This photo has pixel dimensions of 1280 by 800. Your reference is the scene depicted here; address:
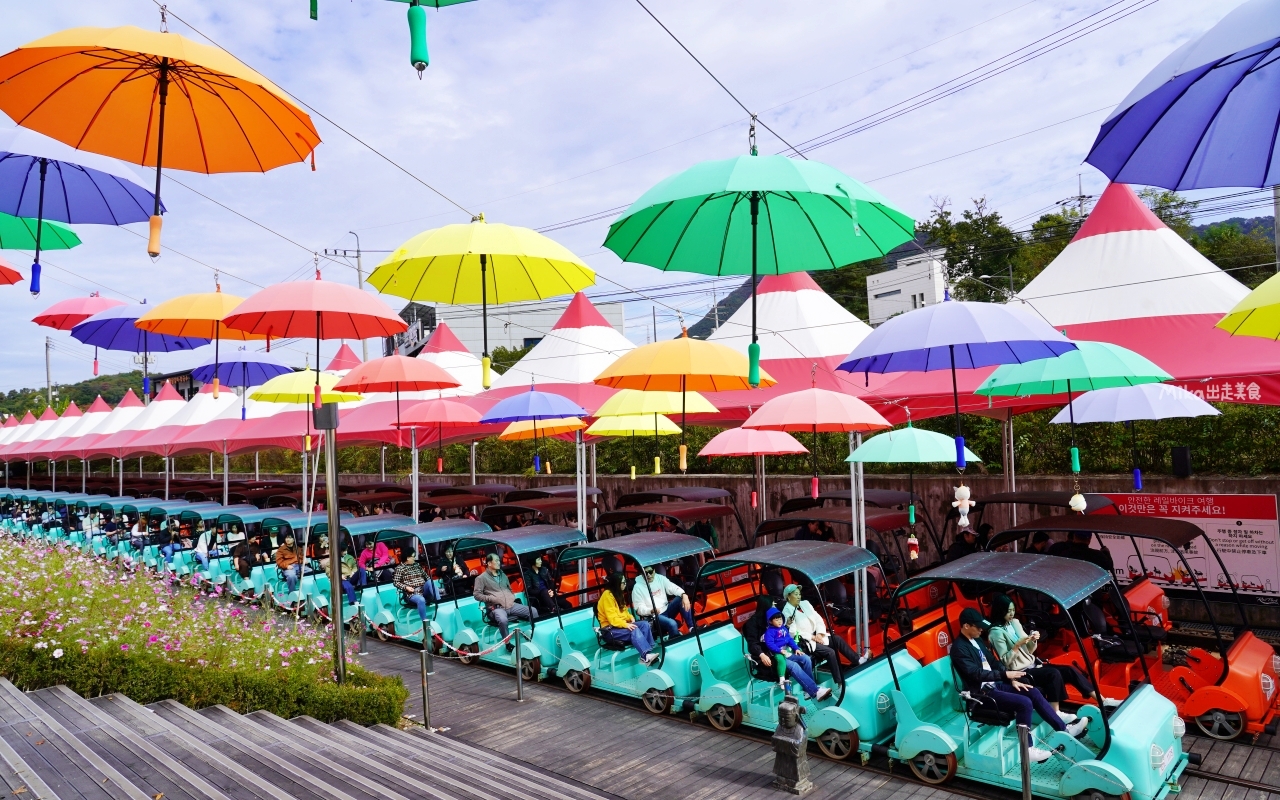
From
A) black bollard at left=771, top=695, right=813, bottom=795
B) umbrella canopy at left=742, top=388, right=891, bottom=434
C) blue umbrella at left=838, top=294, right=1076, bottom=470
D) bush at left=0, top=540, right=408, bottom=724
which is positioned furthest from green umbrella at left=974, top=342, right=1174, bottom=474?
bush at left=0, top=540, right=408, bottom=724

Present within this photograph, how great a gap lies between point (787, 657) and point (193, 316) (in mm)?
8844

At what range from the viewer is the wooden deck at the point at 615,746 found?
22.7 ft

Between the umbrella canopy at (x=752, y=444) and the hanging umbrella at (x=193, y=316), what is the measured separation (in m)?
7.26

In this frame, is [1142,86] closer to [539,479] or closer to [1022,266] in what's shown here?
[539,479]

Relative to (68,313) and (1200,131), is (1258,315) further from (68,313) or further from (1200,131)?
(68,313)

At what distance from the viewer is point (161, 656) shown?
304 inches

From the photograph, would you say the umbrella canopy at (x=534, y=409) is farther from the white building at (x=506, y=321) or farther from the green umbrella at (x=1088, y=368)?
the white building at (x=506, y=321)

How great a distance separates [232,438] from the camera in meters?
20.7

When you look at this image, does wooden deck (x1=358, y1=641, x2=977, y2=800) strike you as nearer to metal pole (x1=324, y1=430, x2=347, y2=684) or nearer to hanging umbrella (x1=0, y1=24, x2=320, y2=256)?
metal pole (x1=324, y1=430, x2=347, y2=684)

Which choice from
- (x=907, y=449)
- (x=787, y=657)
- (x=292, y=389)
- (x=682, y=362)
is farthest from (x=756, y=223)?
(x=292, y=389)

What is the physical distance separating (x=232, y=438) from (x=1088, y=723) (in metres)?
20.1

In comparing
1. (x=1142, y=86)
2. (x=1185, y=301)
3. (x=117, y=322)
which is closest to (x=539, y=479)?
(x=117, y=322)

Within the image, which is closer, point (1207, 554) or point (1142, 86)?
point (1142, 86)

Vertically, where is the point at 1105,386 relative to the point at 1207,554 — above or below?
above
